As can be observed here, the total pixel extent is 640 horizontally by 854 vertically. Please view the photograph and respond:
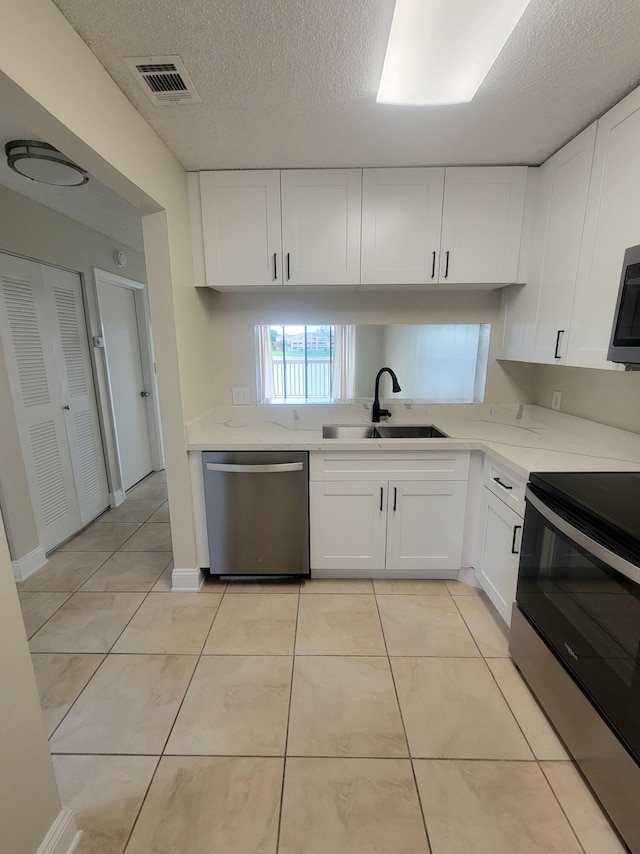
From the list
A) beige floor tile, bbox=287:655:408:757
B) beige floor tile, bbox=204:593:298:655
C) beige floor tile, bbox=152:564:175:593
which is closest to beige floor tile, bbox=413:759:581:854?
beige floor tile, bbox=287:655:408:757

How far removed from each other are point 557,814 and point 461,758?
0.97 feet

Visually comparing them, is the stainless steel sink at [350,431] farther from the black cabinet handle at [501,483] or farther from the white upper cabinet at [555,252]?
the white upper cabinet at [555,252]

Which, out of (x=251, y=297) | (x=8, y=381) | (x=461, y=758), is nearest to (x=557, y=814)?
(x=461, y=758)

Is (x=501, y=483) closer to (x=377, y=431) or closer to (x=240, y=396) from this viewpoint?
(x=377, y=431)

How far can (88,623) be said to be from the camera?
6.64 feet

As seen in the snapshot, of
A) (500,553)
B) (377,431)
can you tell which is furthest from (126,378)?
(500,553)

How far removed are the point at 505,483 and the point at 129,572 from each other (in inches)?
94.2

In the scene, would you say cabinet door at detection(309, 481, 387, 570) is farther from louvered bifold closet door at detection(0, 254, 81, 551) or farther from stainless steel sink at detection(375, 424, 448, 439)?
louvered bifold closet door at detection(0, 254, 81, 551)

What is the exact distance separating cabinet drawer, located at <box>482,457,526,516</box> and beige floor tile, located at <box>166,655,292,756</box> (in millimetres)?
1311

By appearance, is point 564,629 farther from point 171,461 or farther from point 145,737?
point 171,461

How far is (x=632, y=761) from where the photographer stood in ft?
3.51

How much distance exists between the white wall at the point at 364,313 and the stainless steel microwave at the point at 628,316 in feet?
3.82

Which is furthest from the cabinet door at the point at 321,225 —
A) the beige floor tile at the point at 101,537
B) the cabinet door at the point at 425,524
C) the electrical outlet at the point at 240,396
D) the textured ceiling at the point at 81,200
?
the beige floor tile at the point at 101,537

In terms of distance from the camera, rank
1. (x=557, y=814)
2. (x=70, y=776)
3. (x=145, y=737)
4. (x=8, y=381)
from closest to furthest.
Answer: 1. (x=557, y=814)
2. (x=70, y=776)
3. (x=145, y=737)
4. (x=8, y=381)
